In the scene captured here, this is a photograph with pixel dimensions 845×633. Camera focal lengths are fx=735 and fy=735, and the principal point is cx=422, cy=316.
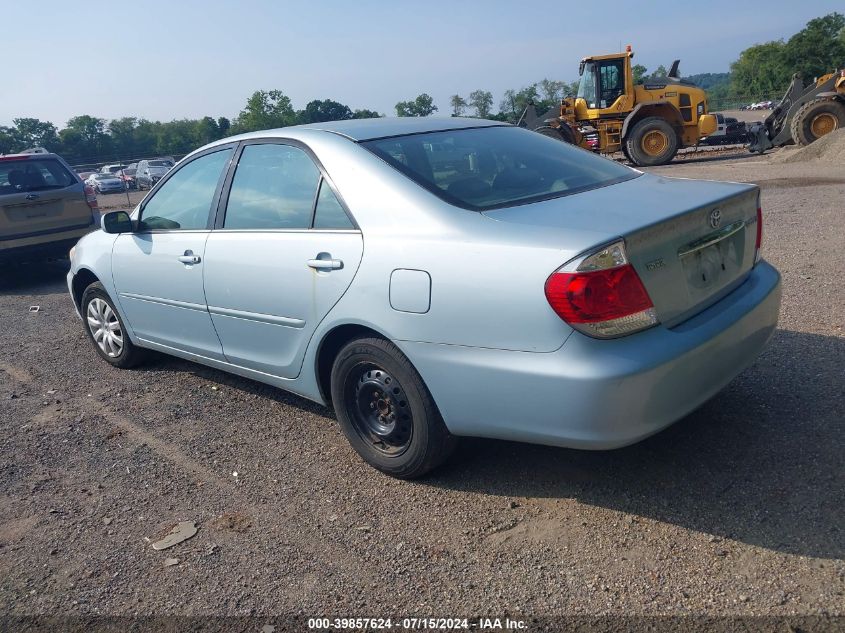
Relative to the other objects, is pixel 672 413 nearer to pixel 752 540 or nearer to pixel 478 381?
pixel 752 540

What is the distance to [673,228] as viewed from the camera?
2.97m

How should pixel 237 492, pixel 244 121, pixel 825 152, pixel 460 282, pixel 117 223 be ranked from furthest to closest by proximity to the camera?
pixel 244 121
pixel 825 152
pixel 117 223
pixel 237 492
pixel 460 282

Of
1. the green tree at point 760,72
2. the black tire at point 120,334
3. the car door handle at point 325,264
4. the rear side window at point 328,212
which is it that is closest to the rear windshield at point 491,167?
the rear side window at point 328,212

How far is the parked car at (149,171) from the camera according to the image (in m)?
38.3

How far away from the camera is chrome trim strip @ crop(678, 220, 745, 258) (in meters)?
3.04

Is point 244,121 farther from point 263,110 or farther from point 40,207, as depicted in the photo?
point 40,207

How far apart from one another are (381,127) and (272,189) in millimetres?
685

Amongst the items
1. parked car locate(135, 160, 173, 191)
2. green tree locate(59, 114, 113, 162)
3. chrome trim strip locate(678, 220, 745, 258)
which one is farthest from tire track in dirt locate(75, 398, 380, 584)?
green tree locate(59, 114, 113, 162)

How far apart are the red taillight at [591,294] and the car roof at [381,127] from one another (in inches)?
60.3

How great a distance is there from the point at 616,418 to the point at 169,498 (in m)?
2.20

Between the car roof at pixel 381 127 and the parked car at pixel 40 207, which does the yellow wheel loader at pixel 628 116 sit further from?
the car roof at pixel 381 127

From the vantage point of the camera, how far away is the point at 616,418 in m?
2.74

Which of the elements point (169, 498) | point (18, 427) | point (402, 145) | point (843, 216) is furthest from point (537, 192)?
point (843, 216)

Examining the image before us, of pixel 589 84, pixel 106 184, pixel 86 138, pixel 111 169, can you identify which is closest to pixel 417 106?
pixel 589 84
